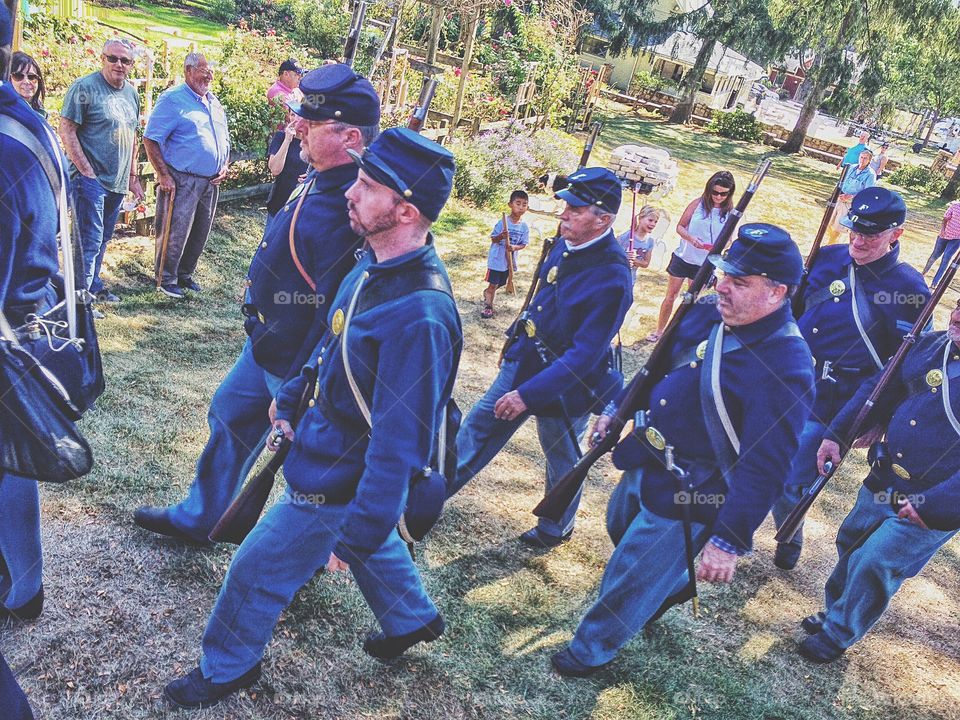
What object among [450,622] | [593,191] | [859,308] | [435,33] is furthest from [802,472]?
[435,33]

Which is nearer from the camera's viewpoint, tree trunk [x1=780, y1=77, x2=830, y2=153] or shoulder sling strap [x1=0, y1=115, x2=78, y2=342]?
shoulder sling strap [x1=0, y1=115, x2=78, y2=342]

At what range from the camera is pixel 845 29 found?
94.6ft

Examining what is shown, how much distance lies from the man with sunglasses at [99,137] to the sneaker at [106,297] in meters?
0.29

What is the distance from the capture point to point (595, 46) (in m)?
43.5

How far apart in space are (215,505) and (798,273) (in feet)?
9.50

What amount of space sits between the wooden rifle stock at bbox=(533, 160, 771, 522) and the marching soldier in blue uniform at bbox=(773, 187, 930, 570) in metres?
1.38

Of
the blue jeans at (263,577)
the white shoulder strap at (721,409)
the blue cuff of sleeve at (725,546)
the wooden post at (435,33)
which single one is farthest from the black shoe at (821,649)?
the wooden post at (435,33)

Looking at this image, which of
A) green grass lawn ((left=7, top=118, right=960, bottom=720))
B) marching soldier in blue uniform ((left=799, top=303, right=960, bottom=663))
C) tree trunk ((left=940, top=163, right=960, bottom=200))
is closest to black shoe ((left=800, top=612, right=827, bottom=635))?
marching soldier in blue uniform ((left=799, top=303, right=960, bottom=663))

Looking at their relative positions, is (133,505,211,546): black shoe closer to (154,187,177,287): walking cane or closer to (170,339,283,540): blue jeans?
(170,339,283,540): blue jeans

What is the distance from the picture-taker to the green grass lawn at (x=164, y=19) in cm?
2200

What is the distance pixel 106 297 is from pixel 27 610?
405 centimetres

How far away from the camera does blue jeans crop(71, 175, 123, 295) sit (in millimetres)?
6320

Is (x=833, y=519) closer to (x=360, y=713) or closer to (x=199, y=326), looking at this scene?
(x=360, y=713)

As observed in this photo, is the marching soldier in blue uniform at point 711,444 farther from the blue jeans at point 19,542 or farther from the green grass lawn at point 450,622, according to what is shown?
the blue jeans at point 19,542
